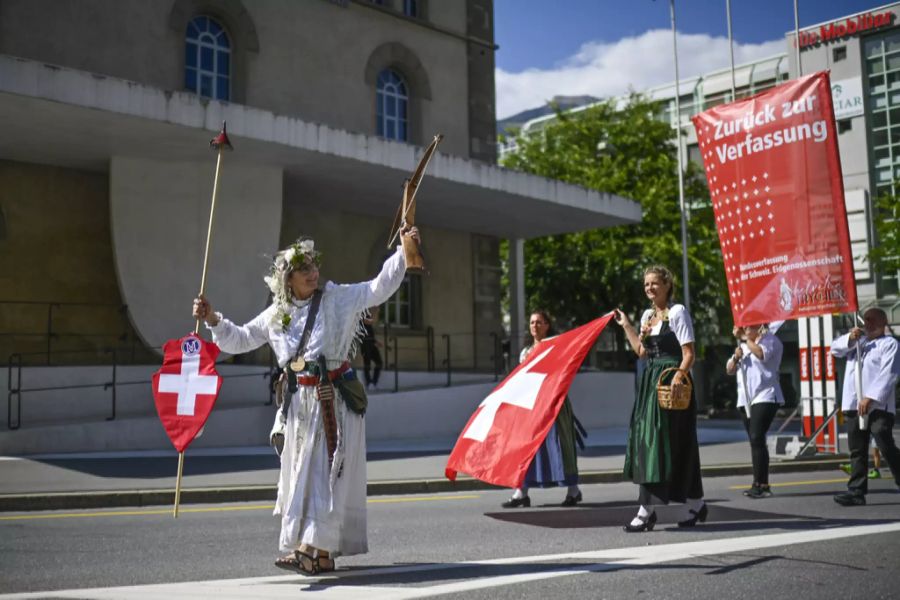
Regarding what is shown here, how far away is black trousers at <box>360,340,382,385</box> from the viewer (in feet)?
62.5

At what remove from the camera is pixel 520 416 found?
7340mm

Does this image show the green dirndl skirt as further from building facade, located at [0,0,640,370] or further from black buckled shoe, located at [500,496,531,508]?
building facade, located at [0,0,640,370]

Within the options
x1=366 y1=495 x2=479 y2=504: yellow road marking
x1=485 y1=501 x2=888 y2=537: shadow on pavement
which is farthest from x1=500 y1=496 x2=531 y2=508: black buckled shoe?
x1=366 y1=495 x2=479 y2=504: yellow road marking

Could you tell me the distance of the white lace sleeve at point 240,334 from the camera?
5.98 meters

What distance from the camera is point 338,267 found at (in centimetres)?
2239

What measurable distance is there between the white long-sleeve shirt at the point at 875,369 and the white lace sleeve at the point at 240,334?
618cm

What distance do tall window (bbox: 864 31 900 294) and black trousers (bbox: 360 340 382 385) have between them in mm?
34499

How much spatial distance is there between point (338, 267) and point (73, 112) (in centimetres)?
886

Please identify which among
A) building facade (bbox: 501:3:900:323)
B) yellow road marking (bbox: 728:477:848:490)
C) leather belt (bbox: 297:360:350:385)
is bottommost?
yellow road marking (bbox: 728:477:848:490)

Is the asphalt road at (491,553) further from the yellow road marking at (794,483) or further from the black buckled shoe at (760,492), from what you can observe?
the yellow road marking at (794,483)

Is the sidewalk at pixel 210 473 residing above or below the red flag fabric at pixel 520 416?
below

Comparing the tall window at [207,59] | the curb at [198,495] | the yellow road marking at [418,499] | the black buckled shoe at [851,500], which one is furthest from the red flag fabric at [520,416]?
the tall window at [207,59]

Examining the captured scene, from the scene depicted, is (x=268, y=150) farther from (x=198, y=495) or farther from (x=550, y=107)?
(x=550, y=107)

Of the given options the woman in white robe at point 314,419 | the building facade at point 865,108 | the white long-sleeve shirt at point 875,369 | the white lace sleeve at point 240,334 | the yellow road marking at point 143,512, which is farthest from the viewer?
the building facade at point 865,108
